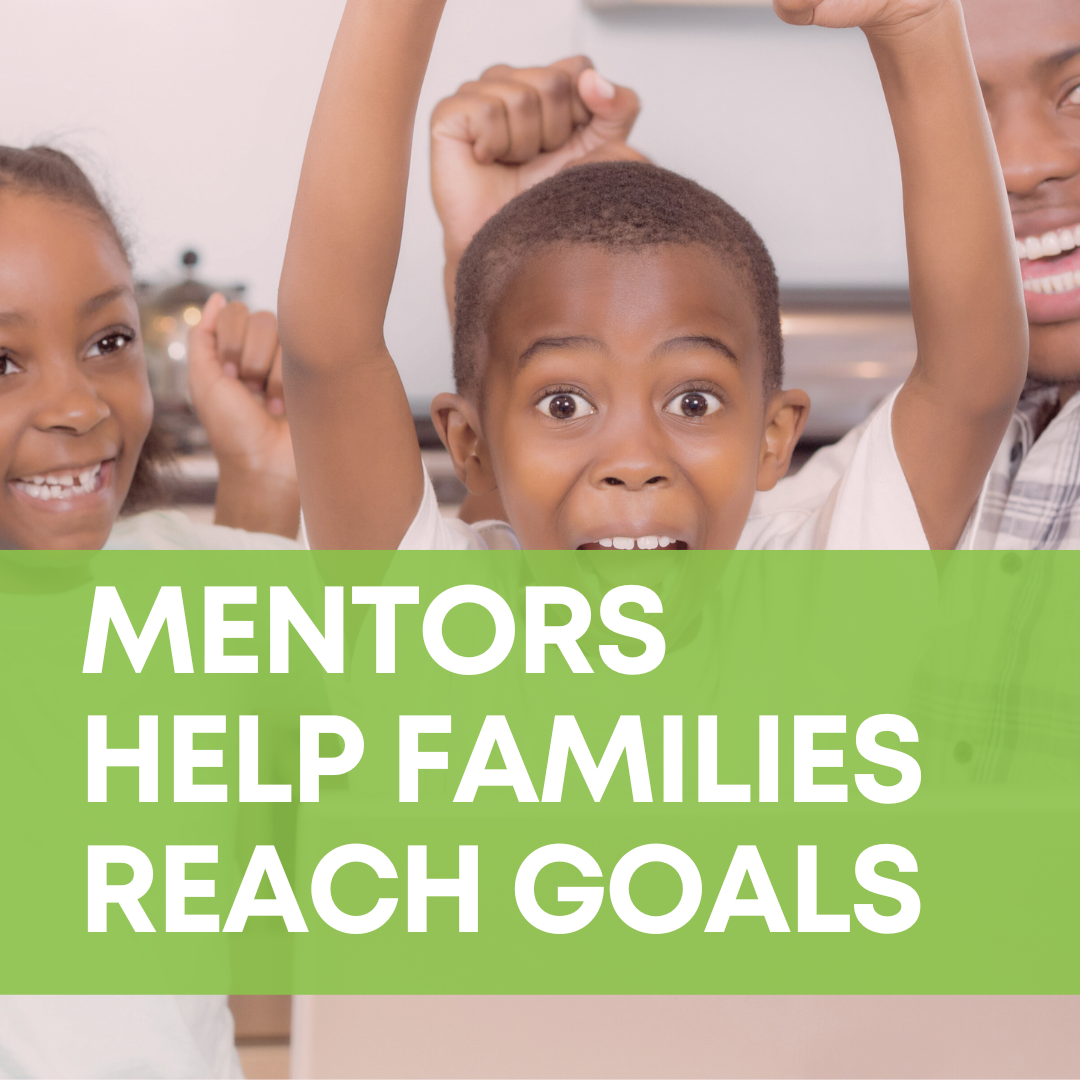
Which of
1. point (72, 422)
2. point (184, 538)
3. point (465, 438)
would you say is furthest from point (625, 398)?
point (184, 538)

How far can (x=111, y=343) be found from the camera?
0.79 meters

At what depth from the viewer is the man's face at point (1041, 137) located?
2.56 ft

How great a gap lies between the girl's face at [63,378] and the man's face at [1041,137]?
2.29 feet

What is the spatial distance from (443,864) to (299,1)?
167 centimetres

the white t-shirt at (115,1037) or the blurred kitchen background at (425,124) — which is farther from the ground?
the blurred kitchen background at (425,124)

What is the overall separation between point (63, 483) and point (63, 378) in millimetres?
79

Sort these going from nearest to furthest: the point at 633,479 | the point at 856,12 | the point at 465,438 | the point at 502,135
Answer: the point at 856,12 → the point at 633,479 → the point at 465,438 → the point at 502,135

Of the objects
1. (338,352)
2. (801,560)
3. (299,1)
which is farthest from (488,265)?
(299,1)

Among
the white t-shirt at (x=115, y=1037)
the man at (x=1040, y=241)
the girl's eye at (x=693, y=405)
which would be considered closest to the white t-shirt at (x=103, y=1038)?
the white t-shirt at (x=115, y=1037)

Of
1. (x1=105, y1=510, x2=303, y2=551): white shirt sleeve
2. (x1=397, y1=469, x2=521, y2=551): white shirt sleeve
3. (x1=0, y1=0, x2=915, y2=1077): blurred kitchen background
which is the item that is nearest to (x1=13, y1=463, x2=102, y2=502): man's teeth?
(x1=105, y1=510, x2=303, y2=551): white shirt sleeve

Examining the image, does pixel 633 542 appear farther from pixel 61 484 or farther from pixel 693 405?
pixel 61 484

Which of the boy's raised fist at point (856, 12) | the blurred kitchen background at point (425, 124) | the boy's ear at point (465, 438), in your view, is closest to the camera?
the boy's raised fist at point (856, 12)

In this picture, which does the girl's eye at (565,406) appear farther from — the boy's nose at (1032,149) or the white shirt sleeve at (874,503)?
the boy's nose at (1032,149)

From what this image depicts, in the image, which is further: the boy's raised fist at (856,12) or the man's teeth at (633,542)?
the man's teeth at (633,542)
